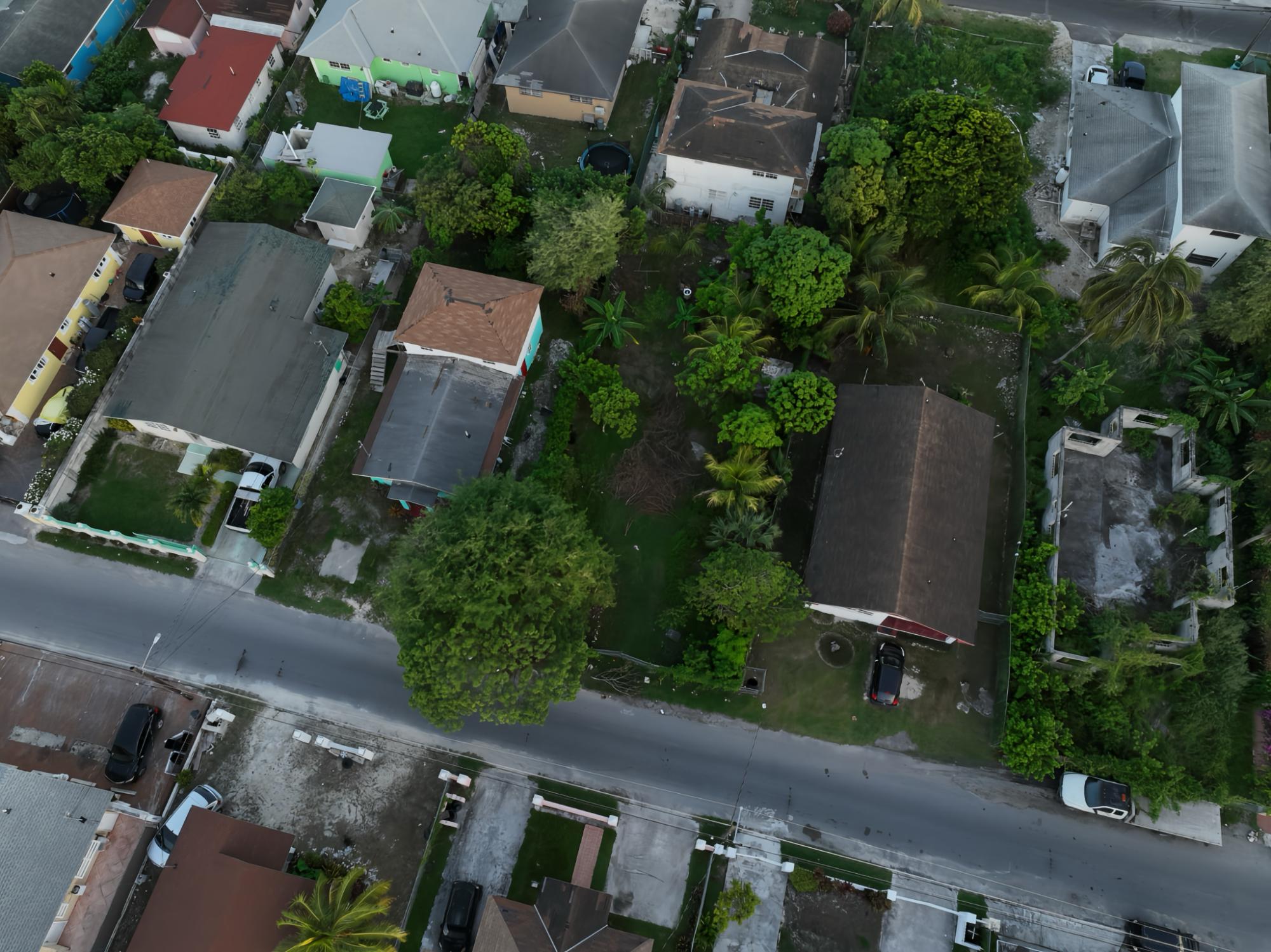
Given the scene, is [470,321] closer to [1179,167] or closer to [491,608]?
[491,608]

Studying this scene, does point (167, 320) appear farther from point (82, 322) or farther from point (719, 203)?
point (719, 203)

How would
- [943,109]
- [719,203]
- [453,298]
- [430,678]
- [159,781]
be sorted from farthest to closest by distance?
[719,203] → [943,109] → [453,298] → [159,781] → [430,678]

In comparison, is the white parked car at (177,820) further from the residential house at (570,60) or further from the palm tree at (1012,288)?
the palm tree at (1012,288)

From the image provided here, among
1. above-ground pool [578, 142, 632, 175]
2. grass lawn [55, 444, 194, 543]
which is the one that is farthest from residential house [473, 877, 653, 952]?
above-ground pool [578, 142, 632, 175]

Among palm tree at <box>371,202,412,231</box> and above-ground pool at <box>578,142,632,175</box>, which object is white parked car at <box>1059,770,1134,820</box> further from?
palm tree at <box>371,202,412,231</box>

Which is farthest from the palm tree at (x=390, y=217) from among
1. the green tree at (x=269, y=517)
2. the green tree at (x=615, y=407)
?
the green tree at (x=269, y=517)

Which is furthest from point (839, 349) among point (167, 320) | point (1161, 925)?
point (167, 320)

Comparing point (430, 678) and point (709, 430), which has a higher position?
point (709, 430)
